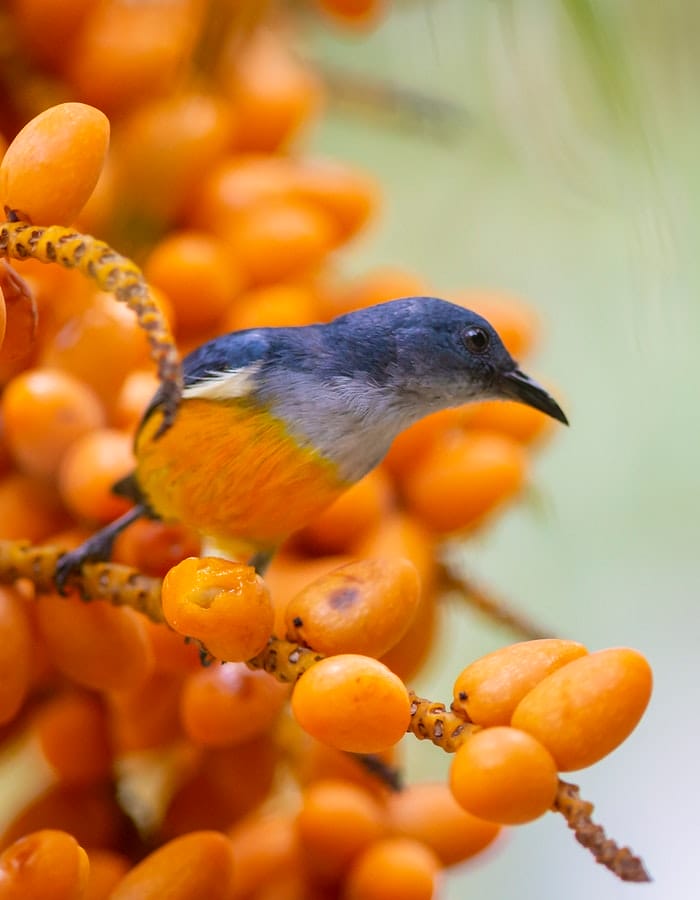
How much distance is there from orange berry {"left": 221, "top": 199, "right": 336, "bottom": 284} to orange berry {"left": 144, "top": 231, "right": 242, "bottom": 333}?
0.02 meters

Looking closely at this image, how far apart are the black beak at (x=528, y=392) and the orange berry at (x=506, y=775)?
236 mm

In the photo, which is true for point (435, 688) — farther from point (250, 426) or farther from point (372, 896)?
point (250, 426)

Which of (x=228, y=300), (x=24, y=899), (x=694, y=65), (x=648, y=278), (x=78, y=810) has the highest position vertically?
(x=694, y=65)

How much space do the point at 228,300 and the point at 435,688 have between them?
13.0 inches

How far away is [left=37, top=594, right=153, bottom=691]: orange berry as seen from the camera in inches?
25.4

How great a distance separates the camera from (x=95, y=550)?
2.18ft

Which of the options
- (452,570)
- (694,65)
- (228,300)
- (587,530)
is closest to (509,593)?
(587,530)

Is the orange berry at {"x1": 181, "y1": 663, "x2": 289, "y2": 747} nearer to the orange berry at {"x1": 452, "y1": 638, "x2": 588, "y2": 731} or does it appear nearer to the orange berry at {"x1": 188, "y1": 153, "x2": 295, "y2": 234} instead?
the orange berry at {"x1": 452, "y1": 638, "x2": 588, "y2": 731}

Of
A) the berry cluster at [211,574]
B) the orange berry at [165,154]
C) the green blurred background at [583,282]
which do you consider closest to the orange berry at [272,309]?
the berry cluster at [211,574]

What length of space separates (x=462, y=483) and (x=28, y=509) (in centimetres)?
30

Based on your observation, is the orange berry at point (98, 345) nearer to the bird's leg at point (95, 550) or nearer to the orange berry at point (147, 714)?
the bird's leg at point (95, 550)

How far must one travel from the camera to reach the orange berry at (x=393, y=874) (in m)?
0.67

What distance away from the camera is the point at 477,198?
1.21 metres

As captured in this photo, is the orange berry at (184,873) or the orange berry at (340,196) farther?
the orange berry at (340,196)
